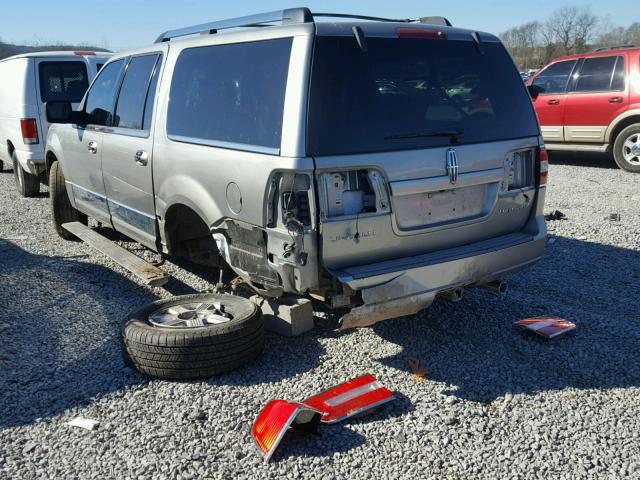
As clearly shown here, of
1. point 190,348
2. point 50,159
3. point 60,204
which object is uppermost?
point 50,159

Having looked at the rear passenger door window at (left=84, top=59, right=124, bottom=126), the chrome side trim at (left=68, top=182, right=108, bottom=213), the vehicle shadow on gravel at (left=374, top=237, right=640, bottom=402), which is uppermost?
the rear passenger door window at (left=84, top=59, right=124, bottom=126)

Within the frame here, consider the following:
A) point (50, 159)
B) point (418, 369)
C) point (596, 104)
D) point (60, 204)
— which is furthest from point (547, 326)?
point (596, 104)

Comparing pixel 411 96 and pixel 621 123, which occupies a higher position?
pixel 411 96

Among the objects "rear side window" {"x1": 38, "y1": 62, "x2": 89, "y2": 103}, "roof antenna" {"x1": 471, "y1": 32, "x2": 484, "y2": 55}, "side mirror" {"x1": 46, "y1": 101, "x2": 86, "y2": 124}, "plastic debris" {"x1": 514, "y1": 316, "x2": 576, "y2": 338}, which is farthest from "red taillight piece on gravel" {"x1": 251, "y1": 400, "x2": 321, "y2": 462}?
"rear side window" {"x1": 38, "y1": 62, "x2": 89, "y2": 103}

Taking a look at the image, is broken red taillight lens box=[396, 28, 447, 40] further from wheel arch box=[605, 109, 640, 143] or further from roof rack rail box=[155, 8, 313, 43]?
wheel arch box=[605, 109, 640, 143]

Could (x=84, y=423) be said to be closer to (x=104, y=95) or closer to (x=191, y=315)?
(x=191, y=315)

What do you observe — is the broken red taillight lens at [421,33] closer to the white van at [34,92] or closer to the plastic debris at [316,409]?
the plastic debris at [316,409]

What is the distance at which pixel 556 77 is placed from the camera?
1216 centimetres

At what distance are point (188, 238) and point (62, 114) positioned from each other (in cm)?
194

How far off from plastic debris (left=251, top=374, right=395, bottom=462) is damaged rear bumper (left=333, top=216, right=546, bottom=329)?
39 centimetres

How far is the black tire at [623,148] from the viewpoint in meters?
10.7

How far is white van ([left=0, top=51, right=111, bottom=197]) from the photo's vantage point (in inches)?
361

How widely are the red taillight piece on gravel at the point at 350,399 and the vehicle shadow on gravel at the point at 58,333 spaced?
3.79 ft

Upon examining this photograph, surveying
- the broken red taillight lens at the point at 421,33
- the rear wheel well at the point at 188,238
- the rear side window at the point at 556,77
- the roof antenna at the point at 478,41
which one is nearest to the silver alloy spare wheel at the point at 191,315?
the rear wheel well at the point at 188,238
